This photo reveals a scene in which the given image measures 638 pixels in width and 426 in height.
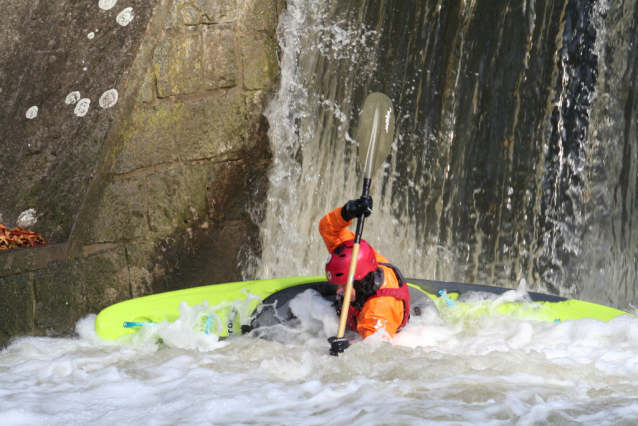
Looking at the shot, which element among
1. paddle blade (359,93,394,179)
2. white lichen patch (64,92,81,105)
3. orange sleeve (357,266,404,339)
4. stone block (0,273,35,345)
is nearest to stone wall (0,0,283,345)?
stone block (0,273,35,345)

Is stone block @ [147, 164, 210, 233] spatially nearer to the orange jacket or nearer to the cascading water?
the cascading water

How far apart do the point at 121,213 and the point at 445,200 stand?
9.35ft

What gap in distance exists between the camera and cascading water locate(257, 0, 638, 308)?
4.57 metres

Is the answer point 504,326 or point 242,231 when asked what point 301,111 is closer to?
point 242,231

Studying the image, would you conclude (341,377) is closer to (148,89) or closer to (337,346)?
(337,346)

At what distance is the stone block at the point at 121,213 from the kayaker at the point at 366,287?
2.16 meters

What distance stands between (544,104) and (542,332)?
2237 millimetres

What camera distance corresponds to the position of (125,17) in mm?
4742

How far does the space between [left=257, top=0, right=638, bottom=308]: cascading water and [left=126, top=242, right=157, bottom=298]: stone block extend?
43.2 inches

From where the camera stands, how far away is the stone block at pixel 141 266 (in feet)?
15.1

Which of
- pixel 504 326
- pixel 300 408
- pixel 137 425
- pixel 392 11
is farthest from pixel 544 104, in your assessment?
pixel 137 425

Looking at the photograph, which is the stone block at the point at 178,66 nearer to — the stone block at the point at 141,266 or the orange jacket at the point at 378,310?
the stone block at the point at 141,266

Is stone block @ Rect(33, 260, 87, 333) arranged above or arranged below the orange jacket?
below

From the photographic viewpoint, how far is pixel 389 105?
3.50 metres
